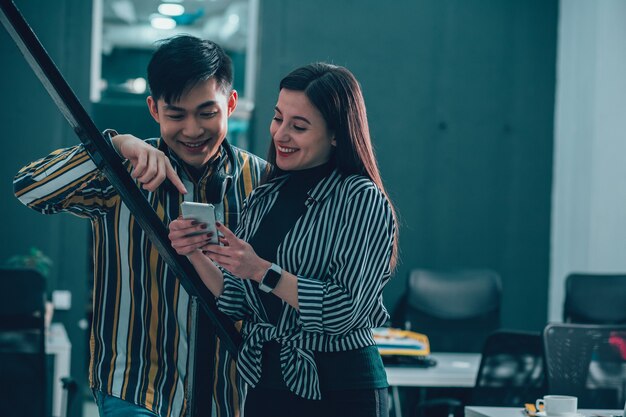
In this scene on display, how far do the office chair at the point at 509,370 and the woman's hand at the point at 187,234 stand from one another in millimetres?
2196

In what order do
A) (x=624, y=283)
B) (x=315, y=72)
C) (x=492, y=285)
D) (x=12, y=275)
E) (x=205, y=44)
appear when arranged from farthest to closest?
1. (x=492, y=285)
2. (x=624, y=283)
3. (x=12, y=275)
4. (x=205, y=44)
5. (x=315, y=72)

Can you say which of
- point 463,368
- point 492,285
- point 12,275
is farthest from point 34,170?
point 492,285

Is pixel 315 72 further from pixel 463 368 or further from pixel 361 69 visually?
pixel 361 69

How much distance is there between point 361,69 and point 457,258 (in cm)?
147

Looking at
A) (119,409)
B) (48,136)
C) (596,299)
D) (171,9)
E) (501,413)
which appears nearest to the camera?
(119,409)

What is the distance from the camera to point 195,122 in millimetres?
1949

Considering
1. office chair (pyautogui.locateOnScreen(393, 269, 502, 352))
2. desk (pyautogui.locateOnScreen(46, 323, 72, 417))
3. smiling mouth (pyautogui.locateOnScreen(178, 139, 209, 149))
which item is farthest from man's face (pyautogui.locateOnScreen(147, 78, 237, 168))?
office chair (pyautogui.locateOnScreen(393, 269, 502, 352))

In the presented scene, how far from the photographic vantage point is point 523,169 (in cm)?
605

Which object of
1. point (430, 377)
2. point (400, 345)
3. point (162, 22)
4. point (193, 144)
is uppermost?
point (162, 22)

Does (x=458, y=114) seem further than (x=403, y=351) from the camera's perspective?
Yes

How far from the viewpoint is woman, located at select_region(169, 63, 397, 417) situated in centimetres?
161

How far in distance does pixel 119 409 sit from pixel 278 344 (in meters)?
0.40

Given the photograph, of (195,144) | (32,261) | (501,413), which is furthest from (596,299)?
(195,144)

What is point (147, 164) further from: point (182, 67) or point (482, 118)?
point (482, 118)
